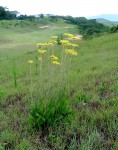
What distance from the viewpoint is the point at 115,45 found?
11734 mm

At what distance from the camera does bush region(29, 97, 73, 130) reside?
3670 mm

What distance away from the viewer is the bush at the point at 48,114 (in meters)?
3.67

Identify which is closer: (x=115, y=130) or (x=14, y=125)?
(x=115, y=130)

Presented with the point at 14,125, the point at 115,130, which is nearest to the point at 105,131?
the point at 115,130

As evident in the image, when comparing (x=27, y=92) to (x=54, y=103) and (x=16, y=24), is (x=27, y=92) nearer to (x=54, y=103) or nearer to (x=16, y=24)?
(x=54, y=103)

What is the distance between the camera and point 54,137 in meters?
3.56

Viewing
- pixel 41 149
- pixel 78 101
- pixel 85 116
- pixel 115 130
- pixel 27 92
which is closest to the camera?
pixel 41 149

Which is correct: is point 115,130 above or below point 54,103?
below

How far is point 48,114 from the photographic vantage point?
144 inches

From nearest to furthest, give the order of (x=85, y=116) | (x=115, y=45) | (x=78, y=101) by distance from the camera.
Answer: (x=85, y=116), (x=78, y=101), (x=115, y=45)

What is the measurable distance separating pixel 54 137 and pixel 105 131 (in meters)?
0.69

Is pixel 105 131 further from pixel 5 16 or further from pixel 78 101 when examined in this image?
pixel 5 16

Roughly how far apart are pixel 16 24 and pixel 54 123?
48.9 m

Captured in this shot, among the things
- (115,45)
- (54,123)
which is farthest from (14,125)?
(115,45)
